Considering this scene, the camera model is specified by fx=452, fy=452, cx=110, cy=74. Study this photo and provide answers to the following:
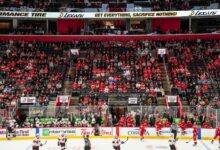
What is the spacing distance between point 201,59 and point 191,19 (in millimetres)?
8353

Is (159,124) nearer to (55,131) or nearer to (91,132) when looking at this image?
(91,132)

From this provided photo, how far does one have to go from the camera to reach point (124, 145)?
2430 cm

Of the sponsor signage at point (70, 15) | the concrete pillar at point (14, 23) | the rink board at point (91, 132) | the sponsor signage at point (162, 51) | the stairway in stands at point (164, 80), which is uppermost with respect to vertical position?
the sponsor signage at point (70, 15)

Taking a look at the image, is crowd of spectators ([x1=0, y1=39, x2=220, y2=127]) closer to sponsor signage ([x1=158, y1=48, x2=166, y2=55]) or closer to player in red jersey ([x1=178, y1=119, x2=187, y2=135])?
player in red jersey ([x1=178, y1=119, x2=187, y2=135])

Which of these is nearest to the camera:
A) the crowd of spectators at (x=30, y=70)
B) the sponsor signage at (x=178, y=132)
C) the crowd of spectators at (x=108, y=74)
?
the sponsor signage at (x=178, y=132)

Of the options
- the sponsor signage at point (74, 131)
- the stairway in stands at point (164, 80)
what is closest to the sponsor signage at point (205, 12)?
the stairway in stands at point (164, 80)

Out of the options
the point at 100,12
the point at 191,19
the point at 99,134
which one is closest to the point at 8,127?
the point at 99,134

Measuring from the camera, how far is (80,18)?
137 feet

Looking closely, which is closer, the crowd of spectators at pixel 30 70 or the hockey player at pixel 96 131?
the hockey player at pixel 96 131

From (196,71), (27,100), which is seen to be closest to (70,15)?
(27,100)

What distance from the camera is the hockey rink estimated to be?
23506 mm

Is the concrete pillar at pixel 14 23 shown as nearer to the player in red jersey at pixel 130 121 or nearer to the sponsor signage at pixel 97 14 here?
the sponsor signage at pixel 97 14

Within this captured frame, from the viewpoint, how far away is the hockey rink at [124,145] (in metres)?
23.5

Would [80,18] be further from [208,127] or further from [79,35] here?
[208,127]
